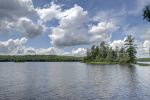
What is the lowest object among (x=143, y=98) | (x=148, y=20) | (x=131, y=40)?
(x=143, y=98)

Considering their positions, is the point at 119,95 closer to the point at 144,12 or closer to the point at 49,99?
the point at 49,99

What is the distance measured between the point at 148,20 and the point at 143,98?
67.0 ft

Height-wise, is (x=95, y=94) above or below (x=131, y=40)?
below

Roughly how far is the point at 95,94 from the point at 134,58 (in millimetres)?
140087

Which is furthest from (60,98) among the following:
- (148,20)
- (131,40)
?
(131,40)

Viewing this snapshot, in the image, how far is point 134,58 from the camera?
587 feet

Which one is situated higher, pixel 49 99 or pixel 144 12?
pixel 144 12

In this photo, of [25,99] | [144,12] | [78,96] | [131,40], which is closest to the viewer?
[144,12]

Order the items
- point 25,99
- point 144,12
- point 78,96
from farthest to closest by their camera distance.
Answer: point 78,96, point 25,99, point 144,12

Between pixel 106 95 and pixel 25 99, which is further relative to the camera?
pixel 106 95

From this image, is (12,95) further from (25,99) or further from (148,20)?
(148,20)

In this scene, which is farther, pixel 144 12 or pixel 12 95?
pixel 12 95

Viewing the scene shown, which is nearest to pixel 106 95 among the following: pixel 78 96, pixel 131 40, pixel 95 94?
pixel 95 94

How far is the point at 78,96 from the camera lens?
4191 cm
